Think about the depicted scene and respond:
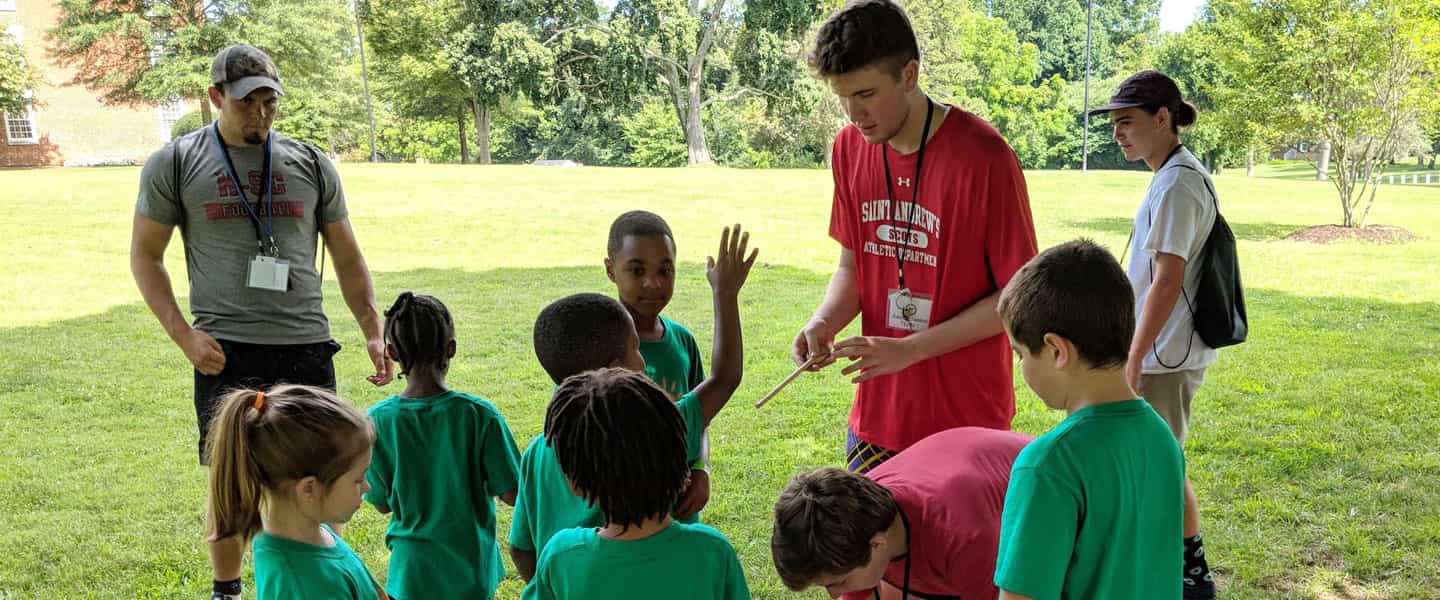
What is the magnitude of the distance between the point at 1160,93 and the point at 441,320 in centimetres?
259

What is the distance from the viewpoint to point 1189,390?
3.56 metres

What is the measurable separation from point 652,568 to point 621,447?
23 centimetres

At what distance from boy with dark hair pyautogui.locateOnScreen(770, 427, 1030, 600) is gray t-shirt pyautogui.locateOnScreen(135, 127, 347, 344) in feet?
7.35

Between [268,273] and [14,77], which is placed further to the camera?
[14,77]

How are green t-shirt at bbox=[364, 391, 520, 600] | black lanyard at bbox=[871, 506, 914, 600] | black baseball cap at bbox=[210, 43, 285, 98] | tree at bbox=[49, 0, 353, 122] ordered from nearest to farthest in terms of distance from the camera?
black lanyard at bbox=[871, 506, 914, 600] < green t-shirt at bbox=[364, 391, 520, 600] < black baseball cap at bbox=[210, 43, 285, 98] < tree at bbox=[49, 0, 353, 122]

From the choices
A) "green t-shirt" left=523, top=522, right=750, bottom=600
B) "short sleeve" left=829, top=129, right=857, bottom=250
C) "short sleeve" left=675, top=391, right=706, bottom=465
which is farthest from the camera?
"short sleeve" left=829, top=129, right=857, bottom=250

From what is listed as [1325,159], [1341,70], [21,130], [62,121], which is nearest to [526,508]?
[1341,70]

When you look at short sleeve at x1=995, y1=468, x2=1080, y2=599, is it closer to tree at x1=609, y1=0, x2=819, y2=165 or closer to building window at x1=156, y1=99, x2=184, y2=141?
tree at x1=609, y1=0, x2=819, y2=165

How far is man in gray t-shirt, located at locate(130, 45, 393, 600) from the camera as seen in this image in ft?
11.0

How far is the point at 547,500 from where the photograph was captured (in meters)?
2.24

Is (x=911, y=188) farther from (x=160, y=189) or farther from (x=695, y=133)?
(x=695, y=133)

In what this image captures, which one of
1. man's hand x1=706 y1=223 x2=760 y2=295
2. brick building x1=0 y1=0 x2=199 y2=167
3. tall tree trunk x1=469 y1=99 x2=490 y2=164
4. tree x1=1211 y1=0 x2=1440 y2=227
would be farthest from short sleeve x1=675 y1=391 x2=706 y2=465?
brick building x1=0 y1=0 x2=199 y2=167

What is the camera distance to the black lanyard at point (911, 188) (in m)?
2.51

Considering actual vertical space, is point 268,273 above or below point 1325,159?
above
